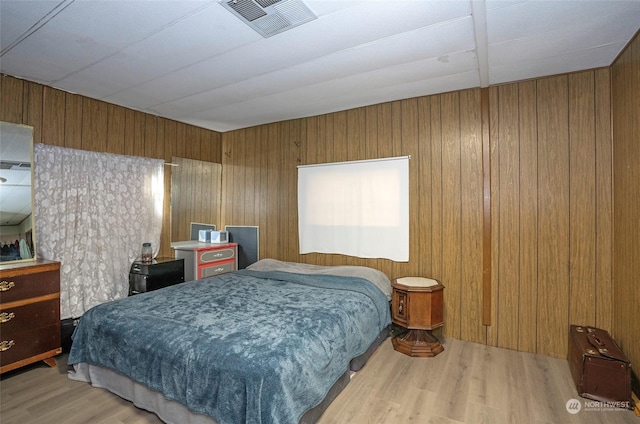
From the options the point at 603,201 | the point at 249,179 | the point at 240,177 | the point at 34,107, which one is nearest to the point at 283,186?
the point at 249,179

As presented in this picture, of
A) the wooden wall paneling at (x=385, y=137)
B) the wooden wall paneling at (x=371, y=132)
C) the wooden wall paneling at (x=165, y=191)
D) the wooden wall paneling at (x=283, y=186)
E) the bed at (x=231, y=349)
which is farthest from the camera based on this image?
the wooden wall paneling at (x=283, y=186)

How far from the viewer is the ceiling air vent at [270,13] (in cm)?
177

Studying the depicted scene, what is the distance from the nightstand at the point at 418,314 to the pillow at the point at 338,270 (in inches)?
8.8

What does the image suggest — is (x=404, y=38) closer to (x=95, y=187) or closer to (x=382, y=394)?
(x=382, y=394)

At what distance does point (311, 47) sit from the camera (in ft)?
7.43

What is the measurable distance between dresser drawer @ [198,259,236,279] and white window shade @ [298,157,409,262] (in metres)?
1.16

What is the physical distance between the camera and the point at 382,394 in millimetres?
2160

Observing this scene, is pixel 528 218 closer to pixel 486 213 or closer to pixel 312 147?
pixel 486 213

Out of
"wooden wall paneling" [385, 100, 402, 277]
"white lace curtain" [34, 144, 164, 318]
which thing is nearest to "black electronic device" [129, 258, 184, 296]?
"white lace curtain" [34, 144, 164, 318]

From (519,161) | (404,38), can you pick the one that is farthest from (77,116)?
(519,161)

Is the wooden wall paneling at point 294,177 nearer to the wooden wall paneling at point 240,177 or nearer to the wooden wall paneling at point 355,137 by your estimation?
the wooden wall paneling at point 355,137

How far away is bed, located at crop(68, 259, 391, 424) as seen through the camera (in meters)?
1.53

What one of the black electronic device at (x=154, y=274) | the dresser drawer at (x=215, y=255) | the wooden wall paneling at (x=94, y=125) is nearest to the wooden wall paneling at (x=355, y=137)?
the dresser drawer at (x=215, y=255)

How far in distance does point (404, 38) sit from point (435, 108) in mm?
1234
